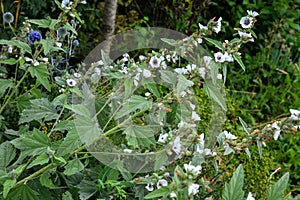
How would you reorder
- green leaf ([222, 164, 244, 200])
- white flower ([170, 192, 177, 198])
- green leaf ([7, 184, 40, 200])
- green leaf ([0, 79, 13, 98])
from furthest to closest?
green leaf ([0, 79, 13, 98])
green leaf ([7, 184, 40, 200])
green leaf ([222, 164, 244, 200])
white flower ([170, 192, 177, 198])

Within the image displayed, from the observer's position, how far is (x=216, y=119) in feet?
8.45

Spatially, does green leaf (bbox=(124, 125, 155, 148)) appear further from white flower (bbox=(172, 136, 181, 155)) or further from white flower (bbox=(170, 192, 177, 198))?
white flower (bbox=(170, 192, 177, 198))

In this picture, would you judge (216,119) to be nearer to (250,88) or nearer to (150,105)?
(150,105)

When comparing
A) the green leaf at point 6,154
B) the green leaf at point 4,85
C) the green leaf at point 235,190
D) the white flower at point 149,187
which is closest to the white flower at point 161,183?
the white flower at point 149,187

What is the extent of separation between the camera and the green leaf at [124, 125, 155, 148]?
161 cm

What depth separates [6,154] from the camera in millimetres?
1874

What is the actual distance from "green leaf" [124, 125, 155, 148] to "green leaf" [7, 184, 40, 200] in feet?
1.17

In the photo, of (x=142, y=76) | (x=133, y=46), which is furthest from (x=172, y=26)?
(x=142, y=76)

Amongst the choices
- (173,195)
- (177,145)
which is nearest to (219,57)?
(177,145)

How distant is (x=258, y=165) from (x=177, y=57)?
0.86 m

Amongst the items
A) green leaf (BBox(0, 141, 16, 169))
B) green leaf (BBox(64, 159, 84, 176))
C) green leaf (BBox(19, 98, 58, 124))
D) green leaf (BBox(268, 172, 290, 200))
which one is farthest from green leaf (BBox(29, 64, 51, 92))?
green leaf (BBox(268, 172, 290, 200))

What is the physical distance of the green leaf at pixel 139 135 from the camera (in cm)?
161

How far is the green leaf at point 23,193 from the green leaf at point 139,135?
0.36 meters

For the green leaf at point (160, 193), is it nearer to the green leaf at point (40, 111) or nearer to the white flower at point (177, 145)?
the white flower at point (177, 145)
